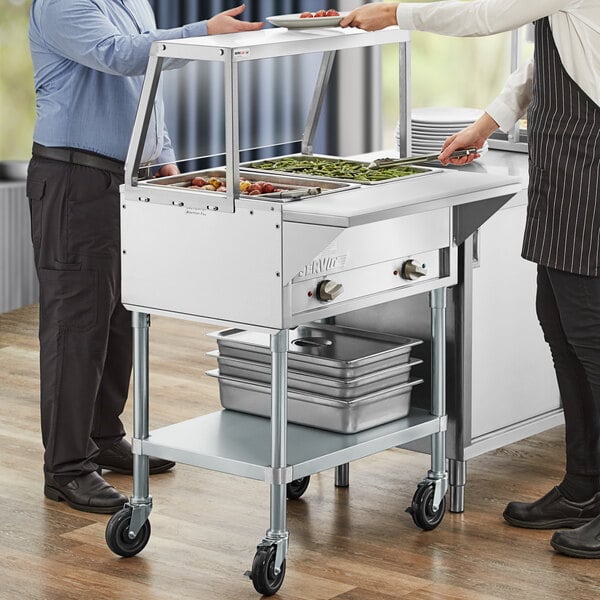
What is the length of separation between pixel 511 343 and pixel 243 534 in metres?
0.88

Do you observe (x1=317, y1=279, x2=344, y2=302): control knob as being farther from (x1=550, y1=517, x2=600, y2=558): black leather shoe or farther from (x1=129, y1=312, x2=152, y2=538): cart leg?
(x1=550, y1=517, x2=600, y2=558): black leather shoe

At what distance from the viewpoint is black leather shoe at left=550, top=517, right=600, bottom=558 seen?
10.6 feet

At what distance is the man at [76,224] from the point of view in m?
3.52

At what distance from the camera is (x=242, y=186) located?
10.1ft

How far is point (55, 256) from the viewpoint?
3555mm

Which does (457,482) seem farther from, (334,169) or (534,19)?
(534,19)

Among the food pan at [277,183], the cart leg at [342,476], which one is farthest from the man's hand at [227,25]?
the cart leg at [342,476]

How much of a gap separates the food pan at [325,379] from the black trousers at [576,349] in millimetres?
335

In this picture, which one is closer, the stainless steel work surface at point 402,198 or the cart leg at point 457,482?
the stainless steel work surface at point 402,198

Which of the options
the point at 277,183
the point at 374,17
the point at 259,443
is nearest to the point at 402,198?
the point at 277,183

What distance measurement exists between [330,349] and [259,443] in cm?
34

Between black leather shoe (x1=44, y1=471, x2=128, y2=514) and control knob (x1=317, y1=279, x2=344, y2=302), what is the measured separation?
878 millimetres

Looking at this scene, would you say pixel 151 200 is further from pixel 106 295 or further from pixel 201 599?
pixel 201 599

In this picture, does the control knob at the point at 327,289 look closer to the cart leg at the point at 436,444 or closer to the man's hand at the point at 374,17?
the cart leg at the point at 436,444
